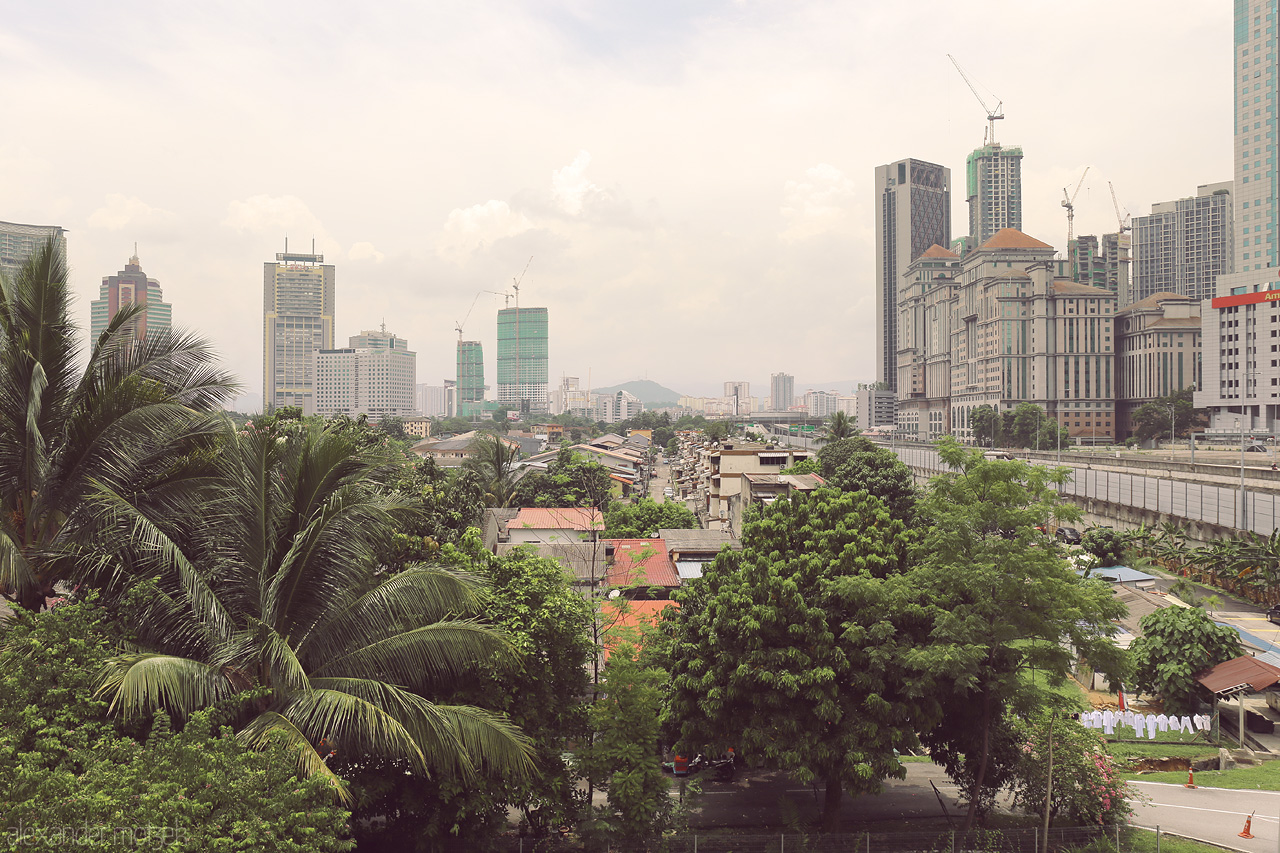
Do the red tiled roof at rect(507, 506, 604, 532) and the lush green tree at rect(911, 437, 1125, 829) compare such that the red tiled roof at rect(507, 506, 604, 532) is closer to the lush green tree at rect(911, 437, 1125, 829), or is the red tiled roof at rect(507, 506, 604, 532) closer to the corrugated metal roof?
the lush green tree at rect(911, 437, 1125, 829)

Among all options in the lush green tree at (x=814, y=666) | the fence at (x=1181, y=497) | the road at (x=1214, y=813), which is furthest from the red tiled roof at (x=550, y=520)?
the road at (x=1214, y=813)

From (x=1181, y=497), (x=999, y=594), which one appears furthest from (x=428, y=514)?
(x=1181, y=497)

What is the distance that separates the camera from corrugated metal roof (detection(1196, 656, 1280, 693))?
2095 centimetres

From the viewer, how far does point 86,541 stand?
9656mm

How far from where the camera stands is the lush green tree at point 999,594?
13.8 m

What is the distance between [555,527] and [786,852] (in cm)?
2507

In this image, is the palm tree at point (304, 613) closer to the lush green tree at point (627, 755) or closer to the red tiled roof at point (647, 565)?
the lush green tree at point (627, 755)

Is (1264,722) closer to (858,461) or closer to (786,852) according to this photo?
(786,852)

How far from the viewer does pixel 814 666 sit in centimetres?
1453

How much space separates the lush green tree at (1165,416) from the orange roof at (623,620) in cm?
11667

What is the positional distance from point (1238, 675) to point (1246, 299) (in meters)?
105

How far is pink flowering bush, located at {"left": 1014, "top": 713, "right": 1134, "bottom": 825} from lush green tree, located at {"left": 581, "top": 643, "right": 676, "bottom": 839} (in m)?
7.51

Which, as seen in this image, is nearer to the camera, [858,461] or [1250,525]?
[1250,525]

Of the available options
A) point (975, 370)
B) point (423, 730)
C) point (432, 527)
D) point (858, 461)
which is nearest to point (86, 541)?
point (423, 730)
